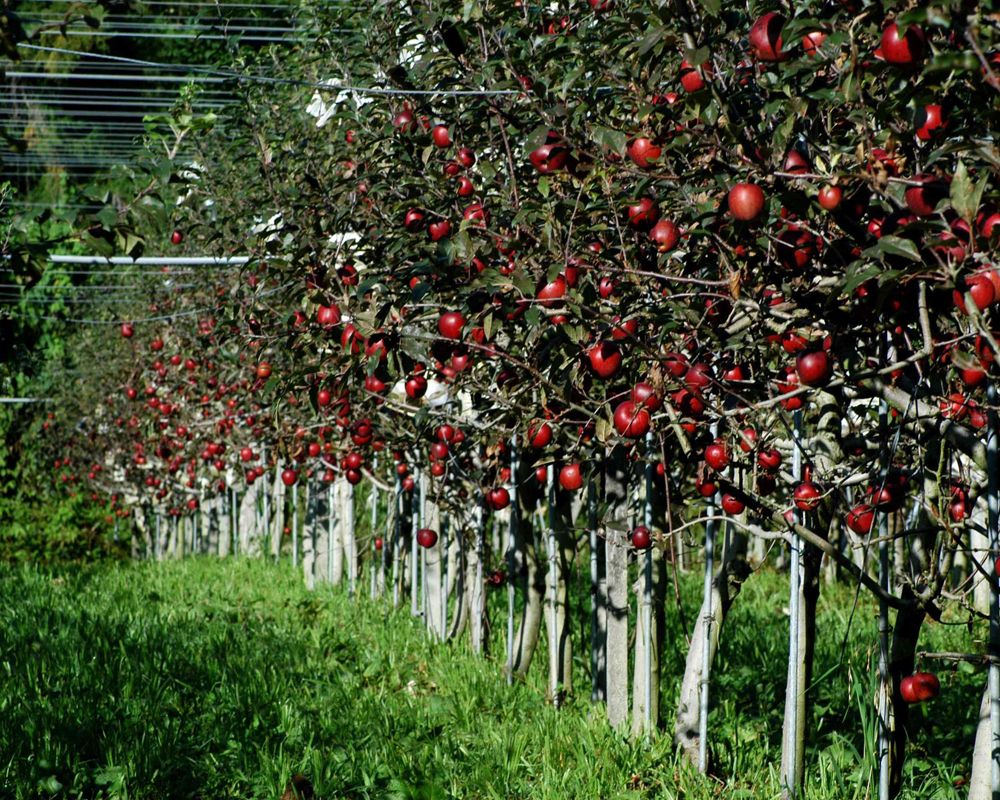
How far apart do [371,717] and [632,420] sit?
225cm

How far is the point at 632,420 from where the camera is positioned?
2.55 meters

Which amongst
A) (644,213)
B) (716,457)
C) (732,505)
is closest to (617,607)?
(732,505)

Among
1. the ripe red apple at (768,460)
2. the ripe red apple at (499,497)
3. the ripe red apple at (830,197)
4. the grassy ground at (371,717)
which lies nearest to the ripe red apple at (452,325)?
the ripe red apple at (768,460)

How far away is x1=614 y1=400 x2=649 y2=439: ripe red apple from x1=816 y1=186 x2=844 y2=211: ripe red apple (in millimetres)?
653

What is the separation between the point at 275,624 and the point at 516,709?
2411mm

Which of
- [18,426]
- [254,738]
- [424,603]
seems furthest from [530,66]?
[18,426]

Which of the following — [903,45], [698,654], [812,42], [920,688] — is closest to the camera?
[903,45]

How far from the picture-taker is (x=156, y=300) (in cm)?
1173

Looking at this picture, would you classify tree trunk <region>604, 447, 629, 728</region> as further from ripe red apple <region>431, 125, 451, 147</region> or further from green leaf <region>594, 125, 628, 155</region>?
green leaf <region>594, 125, 628, 155</region>

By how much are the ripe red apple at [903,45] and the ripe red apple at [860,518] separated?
4.40ft

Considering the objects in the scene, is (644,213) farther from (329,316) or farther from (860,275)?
(329,316)

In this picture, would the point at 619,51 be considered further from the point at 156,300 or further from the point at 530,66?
the point at 156,300

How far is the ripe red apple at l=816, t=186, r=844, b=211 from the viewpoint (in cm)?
210

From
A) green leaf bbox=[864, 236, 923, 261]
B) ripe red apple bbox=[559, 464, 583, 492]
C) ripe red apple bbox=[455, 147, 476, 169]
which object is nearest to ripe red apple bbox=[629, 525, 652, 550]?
ripe red apple bbox=[559, 464, 583, 492]
